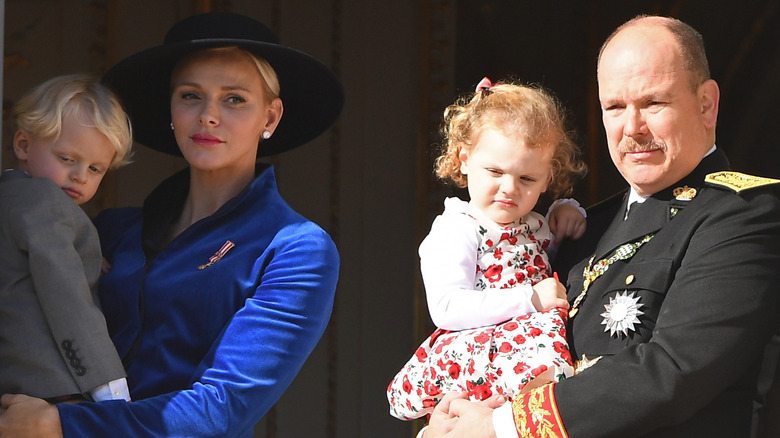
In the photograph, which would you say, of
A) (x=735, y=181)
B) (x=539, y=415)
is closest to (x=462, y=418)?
(x=539, y=415)

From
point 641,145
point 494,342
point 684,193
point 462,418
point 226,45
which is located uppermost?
point 226,45

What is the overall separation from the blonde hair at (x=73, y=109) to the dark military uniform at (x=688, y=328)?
1202mm

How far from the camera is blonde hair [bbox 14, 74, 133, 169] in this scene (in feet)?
8.66

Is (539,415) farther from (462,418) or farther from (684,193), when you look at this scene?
(684,193)

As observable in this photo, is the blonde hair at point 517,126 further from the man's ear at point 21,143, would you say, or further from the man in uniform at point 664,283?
the man's ear at point 21,143

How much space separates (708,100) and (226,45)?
114 cm

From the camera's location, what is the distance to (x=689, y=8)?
16.8ft

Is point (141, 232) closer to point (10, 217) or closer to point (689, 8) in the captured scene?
point (10, 217)

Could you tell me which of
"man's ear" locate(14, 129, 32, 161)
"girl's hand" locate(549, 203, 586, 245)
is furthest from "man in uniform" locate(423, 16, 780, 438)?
"man's ear" locate(14, 129, 32, 161)

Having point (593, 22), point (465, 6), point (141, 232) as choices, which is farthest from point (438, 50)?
point (141, 232)

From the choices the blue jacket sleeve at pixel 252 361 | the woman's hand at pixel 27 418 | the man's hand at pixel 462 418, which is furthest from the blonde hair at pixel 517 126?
the woman's hand at pixel 27 418

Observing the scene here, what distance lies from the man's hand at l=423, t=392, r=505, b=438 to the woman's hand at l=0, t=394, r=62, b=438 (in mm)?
798

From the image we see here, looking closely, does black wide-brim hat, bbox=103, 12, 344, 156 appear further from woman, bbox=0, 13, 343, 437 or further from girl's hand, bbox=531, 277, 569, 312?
girl's hand, bbox=531, 277, 569, 312

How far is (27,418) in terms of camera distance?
237 cm
